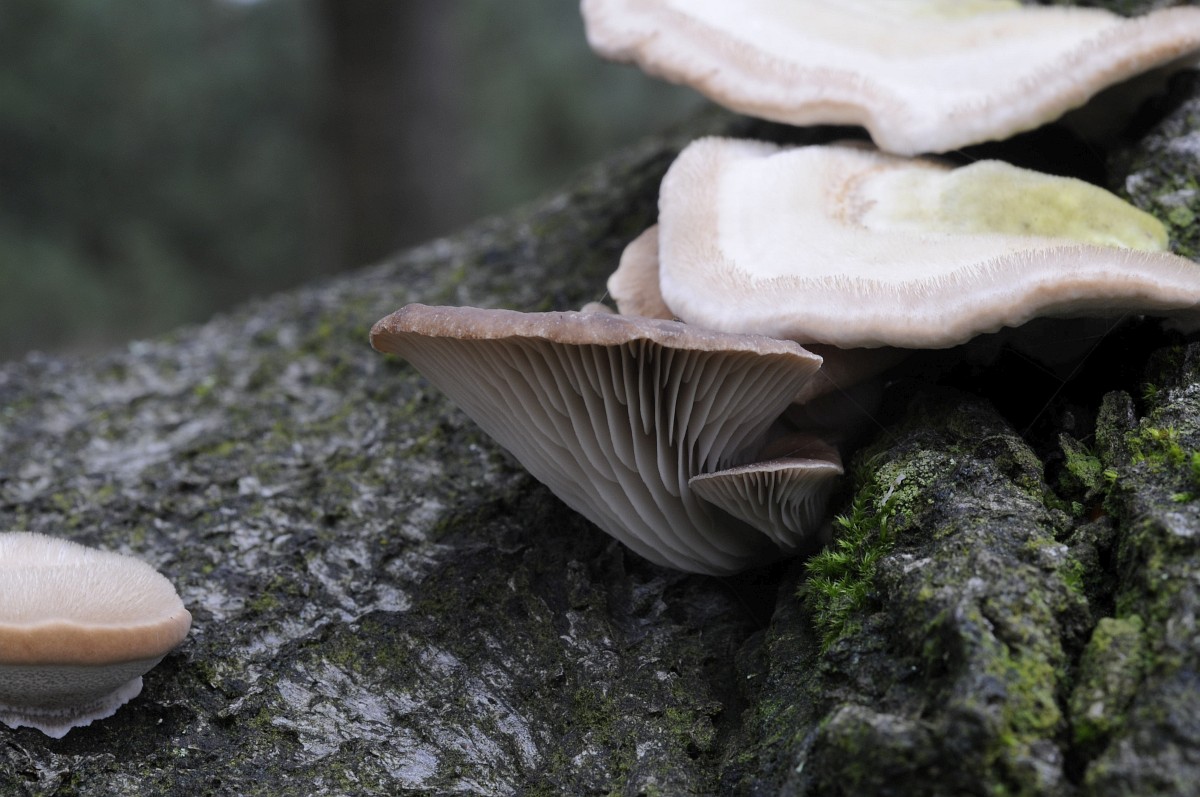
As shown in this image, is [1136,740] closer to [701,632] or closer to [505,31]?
[701,632]

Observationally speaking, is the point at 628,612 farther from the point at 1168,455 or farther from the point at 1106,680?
the point at 1168,455

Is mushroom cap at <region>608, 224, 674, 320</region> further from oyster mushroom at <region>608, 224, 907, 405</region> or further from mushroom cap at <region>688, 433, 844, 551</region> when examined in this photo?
mushroom cap at <region>688, 433, 844, 551</region>

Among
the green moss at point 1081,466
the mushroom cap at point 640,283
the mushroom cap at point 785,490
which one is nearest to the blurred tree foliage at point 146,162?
the mushroom cap at point 640,283

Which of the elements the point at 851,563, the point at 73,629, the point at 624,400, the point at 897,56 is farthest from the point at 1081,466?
the point at 73,629

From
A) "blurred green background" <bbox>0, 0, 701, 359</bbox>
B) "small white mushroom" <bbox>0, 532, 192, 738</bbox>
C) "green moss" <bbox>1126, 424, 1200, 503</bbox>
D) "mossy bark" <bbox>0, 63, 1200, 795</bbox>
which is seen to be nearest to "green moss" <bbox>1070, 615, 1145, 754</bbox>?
"mossy bark" <bbox>0, 63, 1200, 795</bbox>

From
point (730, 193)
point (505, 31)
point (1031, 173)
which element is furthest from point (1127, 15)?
point (505, 31)
